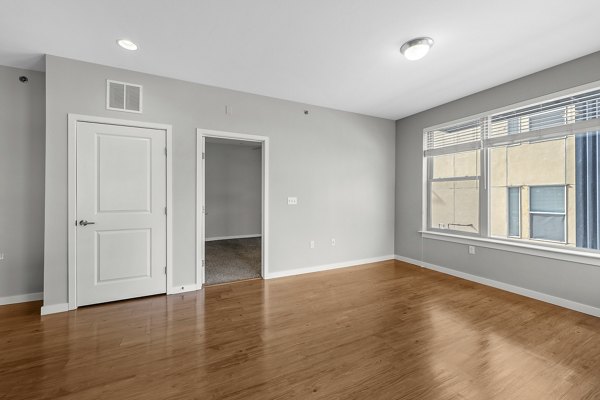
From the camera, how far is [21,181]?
3.10 m

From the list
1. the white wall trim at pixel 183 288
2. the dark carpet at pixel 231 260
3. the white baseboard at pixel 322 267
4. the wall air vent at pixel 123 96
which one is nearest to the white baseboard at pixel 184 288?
the white wall trim at pixel 183 288

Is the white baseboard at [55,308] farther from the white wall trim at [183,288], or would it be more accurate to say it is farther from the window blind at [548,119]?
the window blind at [548,119]

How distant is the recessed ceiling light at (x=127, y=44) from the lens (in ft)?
8.42

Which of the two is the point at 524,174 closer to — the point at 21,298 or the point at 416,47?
the point at 416,47

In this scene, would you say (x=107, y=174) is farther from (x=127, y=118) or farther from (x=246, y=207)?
(x=246, y=207)

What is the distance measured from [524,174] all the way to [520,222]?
646 mm

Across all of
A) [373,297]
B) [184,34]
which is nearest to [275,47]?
[184,34]

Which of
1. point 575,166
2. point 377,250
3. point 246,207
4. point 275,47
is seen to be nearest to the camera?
point 275,47

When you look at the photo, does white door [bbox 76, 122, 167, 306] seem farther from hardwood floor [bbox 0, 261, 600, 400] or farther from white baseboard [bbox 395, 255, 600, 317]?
white baseboard [bbox 395, 255, 600, 317]

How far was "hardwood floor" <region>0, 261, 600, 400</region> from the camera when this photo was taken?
68.1 inches

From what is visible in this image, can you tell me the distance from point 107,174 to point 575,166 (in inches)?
214

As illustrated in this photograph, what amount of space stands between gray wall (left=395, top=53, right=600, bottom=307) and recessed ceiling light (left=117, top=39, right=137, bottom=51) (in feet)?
14.5

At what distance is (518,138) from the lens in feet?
11.3

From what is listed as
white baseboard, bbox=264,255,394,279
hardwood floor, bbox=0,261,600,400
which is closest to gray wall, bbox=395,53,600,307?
hardwood floor, bbox=0,261,600,400
